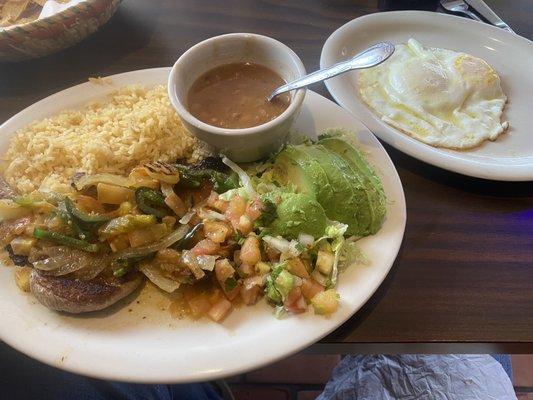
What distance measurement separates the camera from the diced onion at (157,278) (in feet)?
4.68

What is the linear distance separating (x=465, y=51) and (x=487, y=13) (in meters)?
0.39

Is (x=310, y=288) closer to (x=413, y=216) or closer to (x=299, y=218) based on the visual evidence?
(x=299, y=218)

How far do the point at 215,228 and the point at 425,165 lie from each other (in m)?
1.01

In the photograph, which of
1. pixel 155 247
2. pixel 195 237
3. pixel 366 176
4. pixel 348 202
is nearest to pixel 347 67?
pixel 366 176

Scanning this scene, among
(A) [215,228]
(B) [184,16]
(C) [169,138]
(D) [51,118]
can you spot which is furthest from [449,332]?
(B) [184,16]

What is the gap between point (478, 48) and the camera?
2.57 metres

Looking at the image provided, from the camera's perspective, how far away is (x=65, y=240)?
141 centimetres

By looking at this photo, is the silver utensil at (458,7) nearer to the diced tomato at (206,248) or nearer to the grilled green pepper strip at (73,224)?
the diced tomato at (206,248)

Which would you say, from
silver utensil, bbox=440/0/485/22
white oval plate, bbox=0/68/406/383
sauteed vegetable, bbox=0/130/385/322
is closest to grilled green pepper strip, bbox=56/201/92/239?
sauteed vegetable, bbox=0/130/385/322

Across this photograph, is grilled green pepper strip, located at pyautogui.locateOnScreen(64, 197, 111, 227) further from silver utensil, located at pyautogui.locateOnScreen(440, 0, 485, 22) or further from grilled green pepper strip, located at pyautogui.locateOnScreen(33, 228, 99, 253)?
silver utensil, located at pyautogui.locateOnScreen(440, 0, 485, 22)

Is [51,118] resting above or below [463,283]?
above

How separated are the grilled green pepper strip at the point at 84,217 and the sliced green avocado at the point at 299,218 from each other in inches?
21.6

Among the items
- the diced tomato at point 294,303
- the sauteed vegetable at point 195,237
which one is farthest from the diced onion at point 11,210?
the diced tomato at point 294,303

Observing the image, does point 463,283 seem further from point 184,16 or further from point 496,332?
point 184,16
